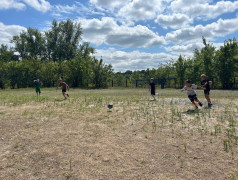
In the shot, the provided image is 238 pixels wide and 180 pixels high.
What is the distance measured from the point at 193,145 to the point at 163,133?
3.81ft

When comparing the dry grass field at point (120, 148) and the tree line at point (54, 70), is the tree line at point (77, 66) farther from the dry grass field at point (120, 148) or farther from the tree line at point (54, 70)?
the dry grass field at point (120, 148)

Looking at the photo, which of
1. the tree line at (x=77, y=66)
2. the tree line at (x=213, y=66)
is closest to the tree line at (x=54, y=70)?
the tree line at (x=77, y=66)

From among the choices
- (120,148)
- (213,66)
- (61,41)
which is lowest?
(120,148)

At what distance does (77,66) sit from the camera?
37.6 m

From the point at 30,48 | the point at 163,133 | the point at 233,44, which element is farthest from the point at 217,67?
the point at 30,48

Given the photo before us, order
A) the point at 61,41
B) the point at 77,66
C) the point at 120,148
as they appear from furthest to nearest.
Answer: the point at 61,41 → the point at 77,66 → the point at 120,148

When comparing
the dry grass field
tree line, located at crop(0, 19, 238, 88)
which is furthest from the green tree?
the dry grass field

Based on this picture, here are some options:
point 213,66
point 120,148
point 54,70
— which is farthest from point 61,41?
point 120,148

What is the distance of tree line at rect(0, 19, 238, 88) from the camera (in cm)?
2818

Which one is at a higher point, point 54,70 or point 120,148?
point 54,70

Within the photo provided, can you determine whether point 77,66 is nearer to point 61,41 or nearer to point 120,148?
point 61,41

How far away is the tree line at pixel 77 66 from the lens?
92.5 feet

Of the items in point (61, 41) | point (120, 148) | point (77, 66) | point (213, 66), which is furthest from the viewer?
point (61, 41)

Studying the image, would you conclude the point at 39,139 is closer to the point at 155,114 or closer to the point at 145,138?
the point at 145,138
